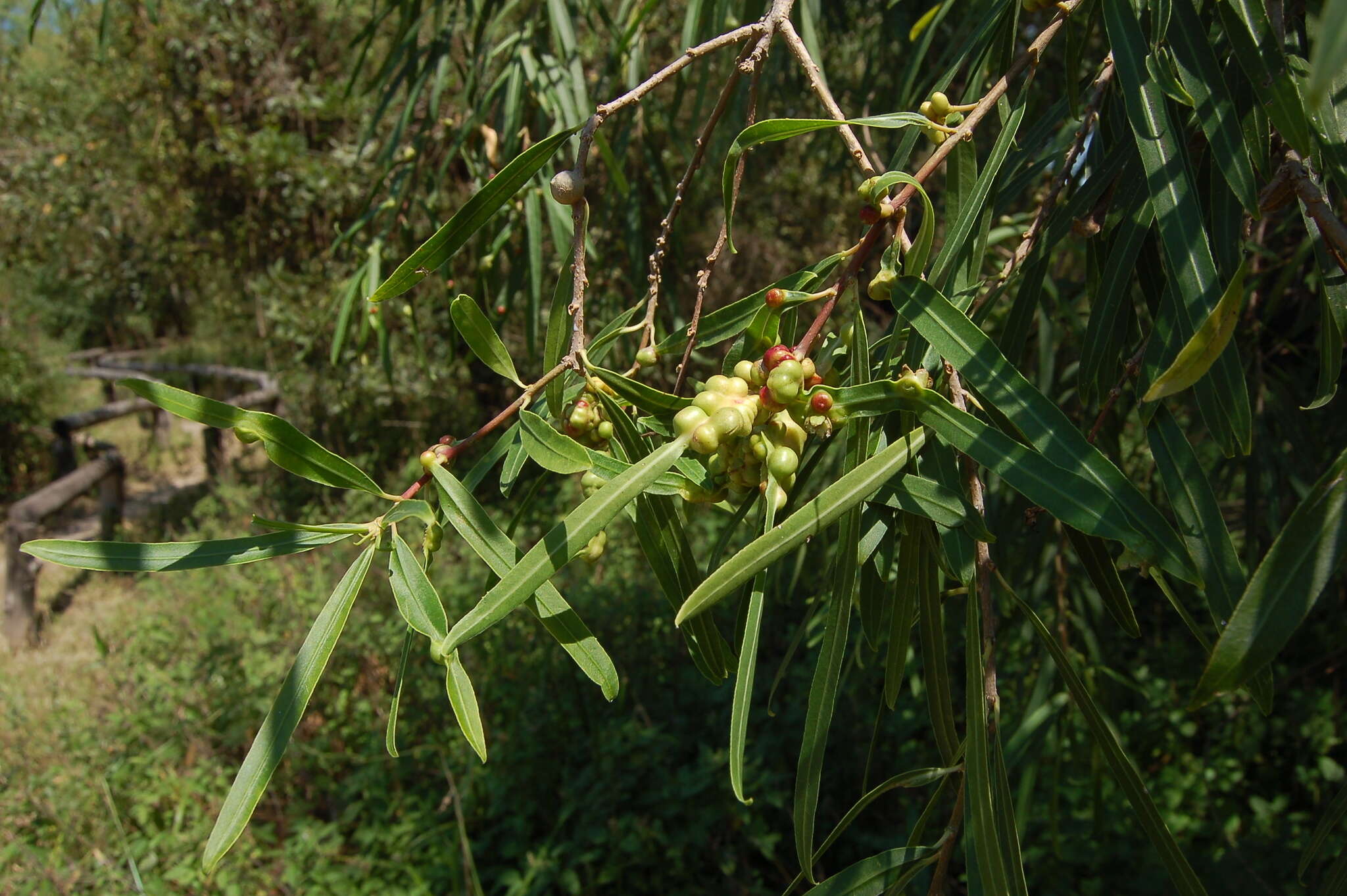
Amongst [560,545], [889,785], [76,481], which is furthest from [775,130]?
[76,481]

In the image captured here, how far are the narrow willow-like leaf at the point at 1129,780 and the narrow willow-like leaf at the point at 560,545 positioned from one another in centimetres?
19

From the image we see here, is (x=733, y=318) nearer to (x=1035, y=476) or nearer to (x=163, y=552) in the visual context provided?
(x=1035, y=476)

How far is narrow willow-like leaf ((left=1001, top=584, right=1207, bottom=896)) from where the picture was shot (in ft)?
1.40

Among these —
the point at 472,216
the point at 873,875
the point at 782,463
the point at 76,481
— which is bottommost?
the point at 76,481

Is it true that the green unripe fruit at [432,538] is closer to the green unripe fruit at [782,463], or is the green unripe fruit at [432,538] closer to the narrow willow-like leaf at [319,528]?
the narrow willow-like leaf at [319,528]

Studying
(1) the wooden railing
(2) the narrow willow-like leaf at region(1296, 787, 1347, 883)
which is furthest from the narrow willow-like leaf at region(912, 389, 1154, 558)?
(1) the wooden railing

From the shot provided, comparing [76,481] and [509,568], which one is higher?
[509,568]

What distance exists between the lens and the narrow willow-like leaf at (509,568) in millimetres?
416

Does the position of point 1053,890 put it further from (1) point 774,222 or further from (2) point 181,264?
(2) point 181,264

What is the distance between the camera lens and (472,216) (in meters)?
0.45

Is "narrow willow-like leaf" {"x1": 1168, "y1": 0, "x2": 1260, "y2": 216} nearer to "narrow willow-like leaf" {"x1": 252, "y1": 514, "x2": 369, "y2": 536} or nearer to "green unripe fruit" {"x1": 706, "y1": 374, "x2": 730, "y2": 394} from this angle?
"green unripe fruit" {"x1": 706, "y1": 374, "x2": 730, "y2": 394}

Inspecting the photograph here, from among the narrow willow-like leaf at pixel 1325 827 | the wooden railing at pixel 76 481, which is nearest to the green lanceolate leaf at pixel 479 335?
the narrow willow-like leaf at pixel 1325 827

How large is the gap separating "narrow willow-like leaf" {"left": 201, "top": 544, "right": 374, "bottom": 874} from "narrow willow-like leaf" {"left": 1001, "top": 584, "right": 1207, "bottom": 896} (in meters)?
0.33

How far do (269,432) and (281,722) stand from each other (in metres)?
0.14
